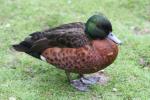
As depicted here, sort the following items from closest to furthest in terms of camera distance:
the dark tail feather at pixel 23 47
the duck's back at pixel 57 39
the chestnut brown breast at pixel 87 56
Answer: the chestnut brown breast at pixel 87 56 → the duck's back at pixel 57 39 → the dark tail feather at pixel 23 47

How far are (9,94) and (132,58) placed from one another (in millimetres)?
2381

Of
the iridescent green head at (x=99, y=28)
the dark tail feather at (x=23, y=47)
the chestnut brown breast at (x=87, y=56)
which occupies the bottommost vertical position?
the dark tail feather at (x=23, y=47)

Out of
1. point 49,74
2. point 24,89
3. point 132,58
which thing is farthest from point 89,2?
point 24,89

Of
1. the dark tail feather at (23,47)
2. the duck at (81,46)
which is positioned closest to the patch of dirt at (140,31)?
the duck at (81,46)

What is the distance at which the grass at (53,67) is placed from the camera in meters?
6.59

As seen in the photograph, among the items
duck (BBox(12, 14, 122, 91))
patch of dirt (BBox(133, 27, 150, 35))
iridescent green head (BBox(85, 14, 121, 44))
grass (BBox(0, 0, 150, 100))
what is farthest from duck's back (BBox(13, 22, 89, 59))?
patch of dirt (BBox(133, 27, 150, 35))

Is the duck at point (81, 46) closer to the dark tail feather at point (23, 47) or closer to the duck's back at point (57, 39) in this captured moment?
the duck's back at point (57, 39)

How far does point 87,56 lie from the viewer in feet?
20.5

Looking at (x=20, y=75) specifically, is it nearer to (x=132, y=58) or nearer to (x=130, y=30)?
(x=132, y=58)

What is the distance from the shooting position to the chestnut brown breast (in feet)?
Answer: 20.6

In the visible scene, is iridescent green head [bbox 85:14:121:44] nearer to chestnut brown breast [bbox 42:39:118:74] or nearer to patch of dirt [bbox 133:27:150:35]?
chestnut brown breast [bbox 42:39:118:74]

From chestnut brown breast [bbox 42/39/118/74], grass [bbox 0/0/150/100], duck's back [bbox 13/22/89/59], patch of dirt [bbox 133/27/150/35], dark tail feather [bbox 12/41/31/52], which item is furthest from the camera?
patch of dirt [bbox 133/27/150/35]

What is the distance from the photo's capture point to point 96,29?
644cm

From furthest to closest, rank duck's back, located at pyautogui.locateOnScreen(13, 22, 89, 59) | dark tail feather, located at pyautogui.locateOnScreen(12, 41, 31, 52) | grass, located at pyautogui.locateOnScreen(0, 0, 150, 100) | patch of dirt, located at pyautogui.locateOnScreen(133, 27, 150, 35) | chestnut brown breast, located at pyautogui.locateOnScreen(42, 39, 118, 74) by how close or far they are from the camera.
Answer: patch of dirt, located at pyautogui.locateOnScreen(133, 27, 150, 35) < dark tail feather, located at pyautogui.locateOnScreen(12, 41, 31, 52) < grass, located at pyautogui.locateOnScreen(0, 0, 150, 100) < duck's back, located at pyautogui.locateOnScreen(13, 22, 89, 59) < chestnut brown breast, located at pyautogui.locateOnScreen(42, 39, 118, 74)
